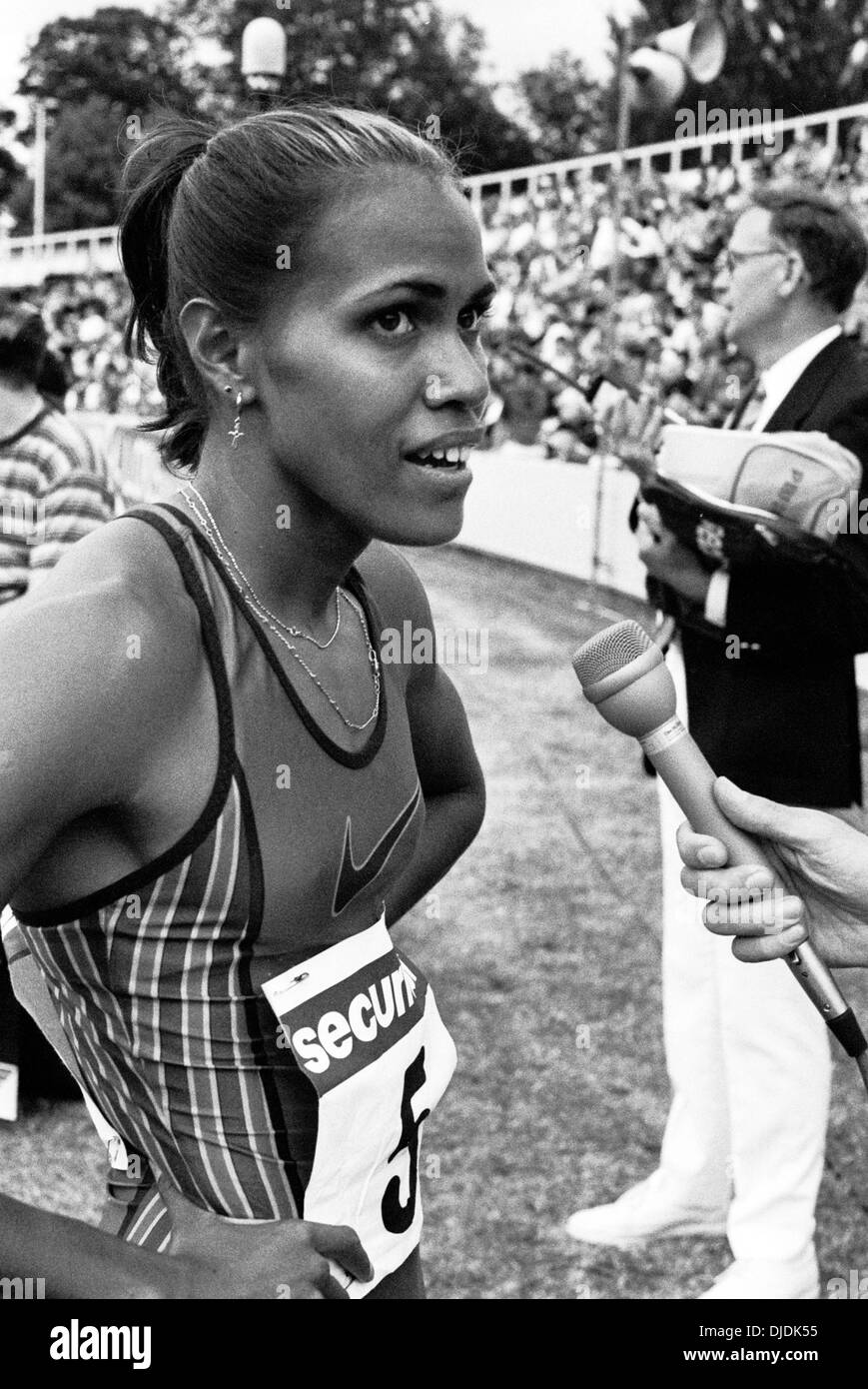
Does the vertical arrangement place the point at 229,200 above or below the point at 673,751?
above

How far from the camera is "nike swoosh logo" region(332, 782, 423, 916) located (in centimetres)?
164

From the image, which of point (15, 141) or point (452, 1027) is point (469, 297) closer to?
point (452, 1027)

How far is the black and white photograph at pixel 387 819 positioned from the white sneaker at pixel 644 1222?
0.01 m

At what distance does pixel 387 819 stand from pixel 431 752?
45cm

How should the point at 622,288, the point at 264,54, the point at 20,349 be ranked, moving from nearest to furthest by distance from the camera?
the point at 20,349, the point at 264,54, the point at 622,288

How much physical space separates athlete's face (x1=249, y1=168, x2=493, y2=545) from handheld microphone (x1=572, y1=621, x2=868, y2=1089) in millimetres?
264

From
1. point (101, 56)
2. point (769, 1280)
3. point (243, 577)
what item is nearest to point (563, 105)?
point (101, 56)

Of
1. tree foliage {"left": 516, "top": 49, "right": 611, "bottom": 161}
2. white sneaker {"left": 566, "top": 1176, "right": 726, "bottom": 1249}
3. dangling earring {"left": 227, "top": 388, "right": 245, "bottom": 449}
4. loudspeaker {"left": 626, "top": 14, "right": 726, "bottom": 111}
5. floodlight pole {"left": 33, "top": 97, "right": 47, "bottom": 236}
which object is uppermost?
dangling earring {"left": 227, "top": 388, "right": 245, "bottom": 449}

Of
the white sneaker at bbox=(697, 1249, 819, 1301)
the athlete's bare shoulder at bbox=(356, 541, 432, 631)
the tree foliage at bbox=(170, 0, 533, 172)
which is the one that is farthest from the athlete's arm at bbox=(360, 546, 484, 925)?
the tree foliage at bbox=(170, 0, 533, 172)

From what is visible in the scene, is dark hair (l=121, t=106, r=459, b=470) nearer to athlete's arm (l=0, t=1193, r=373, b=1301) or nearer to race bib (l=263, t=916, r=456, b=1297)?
race bib (l=263, t=916, r=456, b=1297)

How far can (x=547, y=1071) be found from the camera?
4.84 meters
